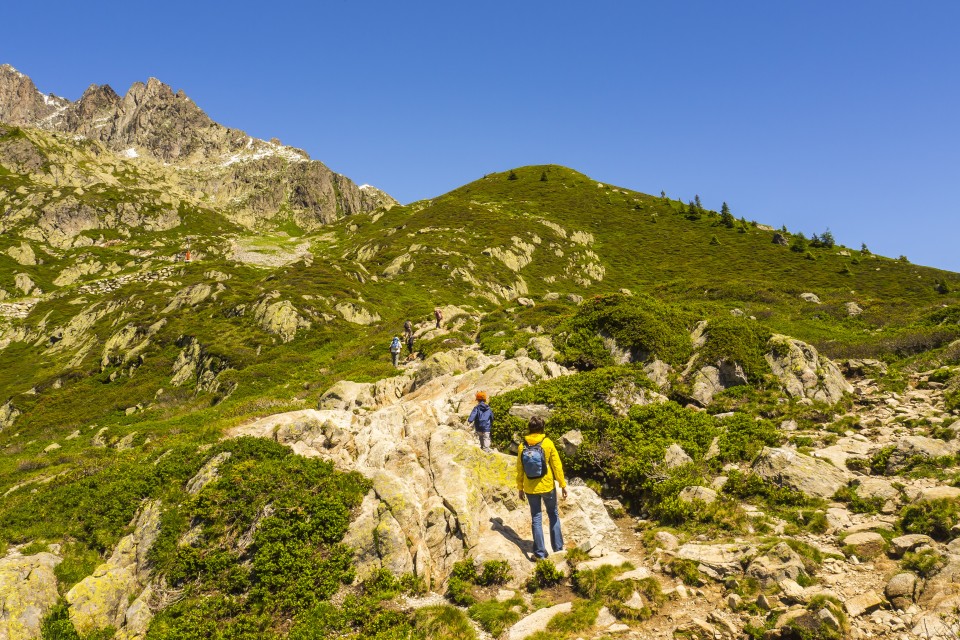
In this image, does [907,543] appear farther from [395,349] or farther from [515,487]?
[395,349]

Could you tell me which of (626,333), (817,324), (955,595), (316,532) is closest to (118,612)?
(316,532)

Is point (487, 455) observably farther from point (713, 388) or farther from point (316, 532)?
point (713, 388)

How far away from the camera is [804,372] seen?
18.8m

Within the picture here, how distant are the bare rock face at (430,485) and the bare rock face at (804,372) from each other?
10.3 meters

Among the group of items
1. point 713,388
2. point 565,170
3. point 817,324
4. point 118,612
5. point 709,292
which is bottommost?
point 118,612

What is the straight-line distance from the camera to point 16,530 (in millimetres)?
12477

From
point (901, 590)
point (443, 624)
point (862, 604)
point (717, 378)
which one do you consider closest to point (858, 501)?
point (901, 590)

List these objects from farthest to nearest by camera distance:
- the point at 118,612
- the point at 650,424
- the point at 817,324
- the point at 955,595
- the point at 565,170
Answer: the point at 565,170 → the point at 817,324 → the point at 650,424 → the point at 118,612 → the point at 955,595

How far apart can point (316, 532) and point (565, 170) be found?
140 m

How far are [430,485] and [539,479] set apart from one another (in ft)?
12.9

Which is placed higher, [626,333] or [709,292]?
[709,292]

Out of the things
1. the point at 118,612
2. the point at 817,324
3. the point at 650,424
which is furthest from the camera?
the point at 817,324

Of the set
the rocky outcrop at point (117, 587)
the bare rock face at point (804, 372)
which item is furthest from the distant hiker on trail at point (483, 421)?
the bare rock face at point (804, 372)

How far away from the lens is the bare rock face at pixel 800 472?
12070 millimetres
